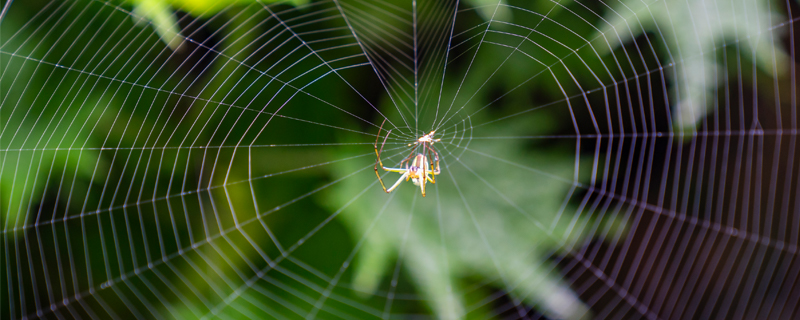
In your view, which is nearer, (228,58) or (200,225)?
(228,58)

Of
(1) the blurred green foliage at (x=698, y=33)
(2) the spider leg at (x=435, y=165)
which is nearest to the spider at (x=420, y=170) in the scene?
(2) the spider leg at (x=435, y=165)

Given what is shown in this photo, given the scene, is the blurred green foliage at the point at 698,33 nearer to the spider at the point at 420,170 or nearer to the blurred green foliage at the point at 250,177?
the blurred green foliage at the point at 250,177

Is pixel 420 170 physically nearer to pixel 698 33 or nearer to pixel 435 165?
pixel 435 165

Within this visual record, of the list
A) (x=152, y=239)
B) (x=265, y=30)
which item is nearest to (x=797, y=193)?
(x=265, y=30)

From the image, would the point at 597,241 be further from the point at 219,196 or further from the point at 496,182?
the point at 219,196

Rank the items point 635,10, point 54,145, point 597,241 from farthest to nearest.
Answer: point 597,241 → point 54,145 → point 635,10

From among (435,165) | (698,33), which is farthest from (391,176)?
(698,33)

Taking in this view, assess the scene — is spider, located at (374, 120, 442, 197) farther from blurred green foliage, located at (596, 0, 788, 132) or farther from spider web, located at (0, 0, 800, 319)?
blurred green foliage, located at (596, 0, 788, 132)

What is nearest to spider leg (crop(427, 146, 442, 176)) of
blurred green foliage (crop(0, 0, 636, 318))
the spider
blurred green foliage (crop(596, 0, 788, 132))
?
the spider

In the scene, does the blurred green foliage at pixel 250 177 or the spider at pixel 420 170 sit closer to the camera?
the blurred green foliage at pixel 250 177
